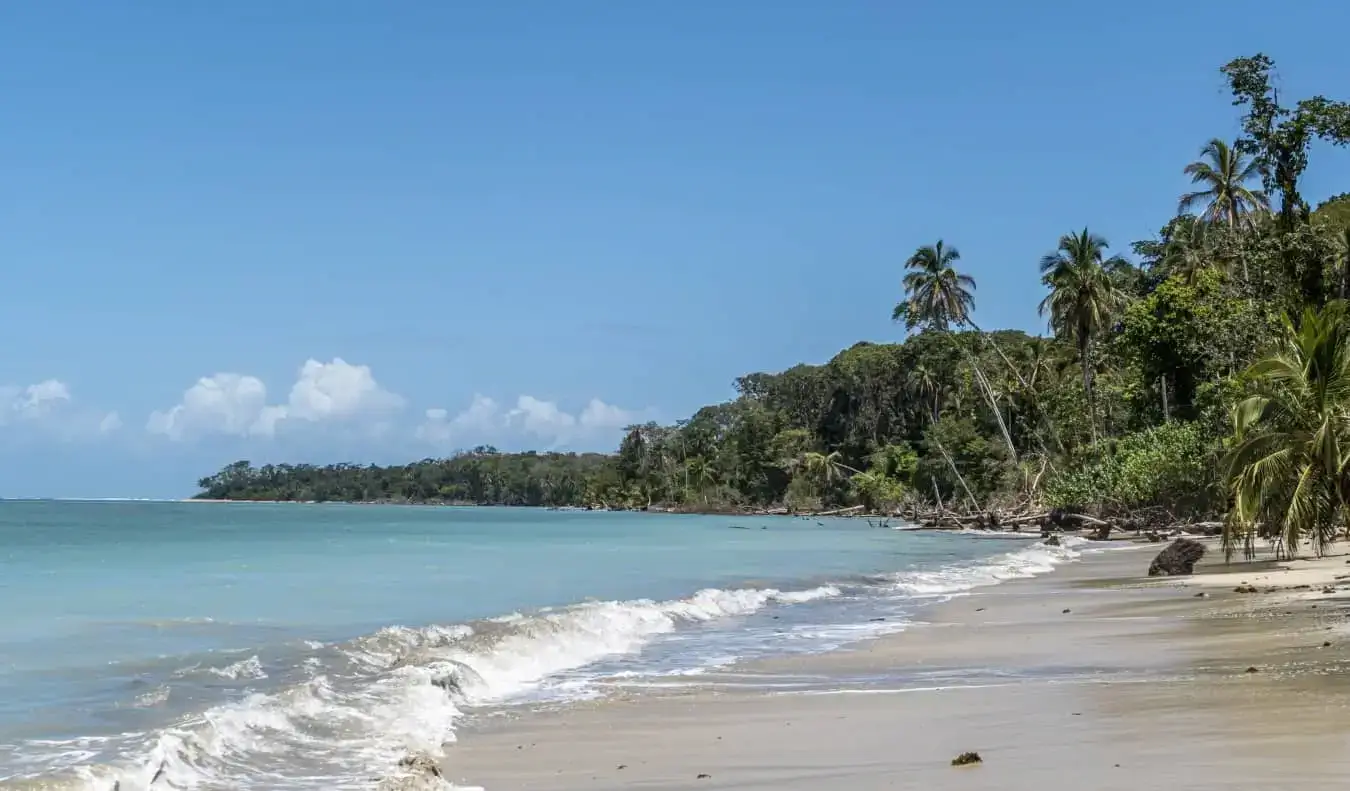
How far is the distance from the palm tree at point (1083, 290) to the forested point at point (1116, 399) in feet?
0.38

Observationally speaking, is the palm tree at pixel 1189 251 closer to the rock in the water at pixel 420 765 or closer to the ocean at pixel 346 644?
the ocean at pixel 346 644

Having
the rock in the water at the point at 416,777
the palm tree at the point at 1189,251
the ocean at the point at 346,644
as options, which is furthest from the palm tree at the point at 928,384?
the rock in the water at the point at 416,777

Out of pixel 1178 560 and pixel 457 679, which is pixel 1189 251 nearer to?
pixel 1178 560

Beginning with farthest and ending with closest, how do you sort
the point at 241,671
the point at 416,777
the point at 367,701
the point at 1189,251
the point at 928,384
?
the point at 928,384
the point at 1189,251
the point at 241,671
the point at 367,701
the point at 416,777

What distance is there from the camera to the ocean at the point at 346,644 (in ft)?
27.7

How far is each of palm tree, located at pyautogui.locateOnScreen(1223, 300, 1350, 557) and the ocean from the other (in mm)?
5115

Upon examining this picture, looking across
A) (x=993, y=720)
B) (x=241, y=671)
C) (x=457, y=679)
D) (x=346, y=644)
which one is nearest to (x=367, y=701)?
(x=457, y=679)

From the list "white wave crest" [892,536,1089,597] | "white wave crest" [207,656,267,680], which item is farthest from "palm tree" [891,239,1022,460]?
"white wave crest" [207,656,267,680]

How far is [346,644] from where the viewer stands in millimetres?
14328

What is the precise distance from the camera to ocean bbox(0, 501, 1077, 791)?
8445mm

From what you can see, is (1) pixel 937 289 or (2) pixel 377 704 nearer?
(2) pixel 377 704

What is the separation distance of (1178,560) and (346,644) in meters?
16.0

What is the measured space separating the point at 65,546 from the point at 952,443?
2013 inches

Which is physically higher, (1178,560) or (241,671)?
(1178,560)
